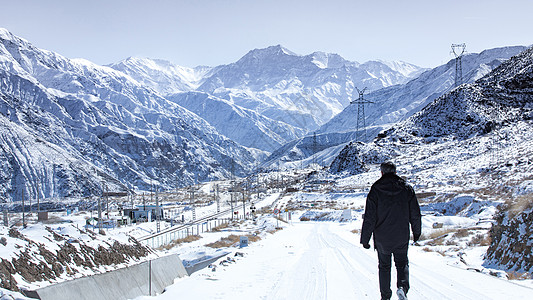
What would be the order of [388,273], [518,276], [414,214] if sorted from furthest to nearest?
1. [518,276]
2. [388,273]
3. [414,214]

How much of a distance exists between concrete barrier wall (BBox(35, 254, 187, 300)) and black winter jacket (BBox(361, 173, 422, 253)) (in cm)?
515

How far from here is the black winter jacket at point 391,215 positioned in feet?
24.3

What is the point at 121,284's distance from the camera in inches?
387

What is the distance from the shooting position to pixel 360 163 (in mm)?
124562

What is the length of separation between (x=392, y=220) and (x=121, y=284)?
19.4 feet

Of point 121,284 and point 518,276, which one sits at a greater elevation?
point 121,284

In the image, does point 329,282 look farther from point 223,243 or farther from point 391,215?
point 223,243

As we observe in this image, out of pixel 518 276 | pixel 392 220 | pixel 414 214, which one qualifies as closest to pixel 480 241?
pixel 518 276

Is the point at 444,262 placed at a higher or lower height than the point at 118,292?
lower

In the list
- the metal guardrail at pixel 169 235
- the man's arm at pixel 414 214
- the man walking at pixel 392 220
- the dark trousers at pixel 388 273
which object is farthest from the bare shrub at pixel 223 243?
the man's arm at pixel 414 214

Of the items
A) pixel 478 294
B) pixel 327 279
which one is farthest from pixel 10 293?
pixel 478 294

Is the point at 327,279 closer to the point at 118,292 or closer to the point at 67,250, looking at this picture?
the point at 118,292

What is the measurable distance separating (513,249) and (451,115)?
118 m

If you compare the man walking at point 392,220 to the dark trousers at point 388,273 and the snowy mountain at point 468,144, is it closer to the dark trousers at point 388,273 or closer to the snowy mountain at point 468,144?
the dark trousers at point 388,273
